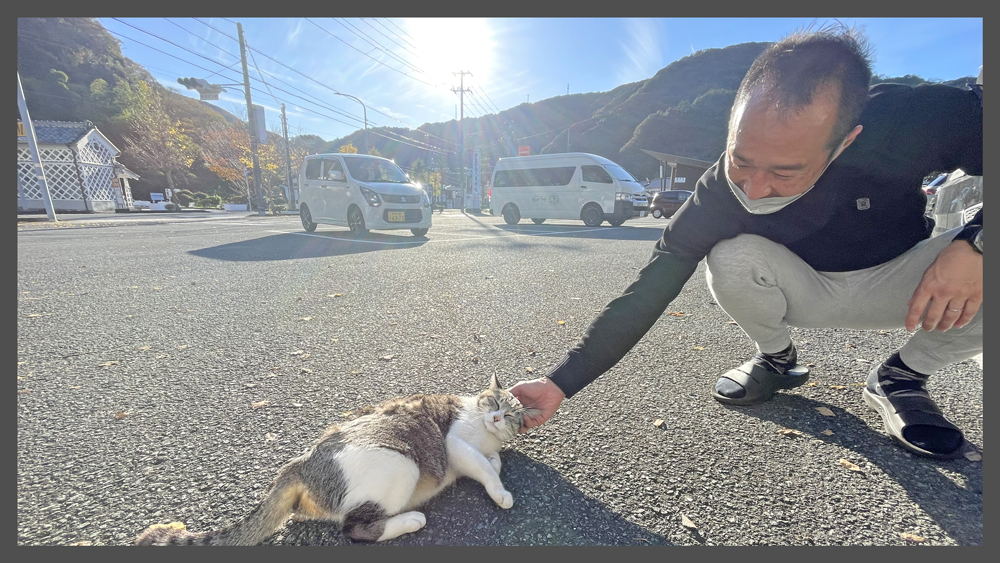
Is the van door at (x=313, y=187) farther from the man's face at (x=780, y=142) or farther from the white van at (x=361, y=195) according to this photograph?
the man's face at (x=780, y=142)

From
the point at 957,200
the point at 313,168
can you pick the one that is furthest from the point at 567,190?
the point at 957,200

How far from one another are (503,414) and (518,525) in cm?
44

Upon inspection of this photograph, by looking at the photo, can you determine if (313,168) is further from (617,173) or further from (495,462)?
(495,462)

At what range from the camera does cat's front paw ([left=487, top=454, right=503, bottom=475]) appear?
1.48 m

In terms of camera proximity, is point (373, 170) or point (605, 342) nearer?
point (605, 342)

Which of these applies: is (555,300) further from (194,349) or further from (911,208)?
(194,349)

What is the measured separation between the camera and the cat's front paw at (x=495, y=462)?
1.48 m

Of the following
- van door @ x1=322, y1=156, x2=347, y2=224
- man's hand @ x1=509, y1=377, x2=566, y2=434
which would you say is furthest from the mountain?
man's hand @ x1=509, y1=377, x2=566, y2=434

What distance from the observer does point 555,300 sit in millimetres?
3785

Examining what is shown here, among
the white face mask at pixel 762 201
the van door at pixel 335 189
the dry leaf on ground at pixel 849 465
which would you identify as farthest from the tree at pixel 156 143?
the dry leaf on ground at pixel 849 465

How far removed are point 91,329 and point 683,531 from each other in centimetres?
405

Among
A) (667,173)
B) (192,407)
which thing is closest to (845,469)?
(192,407)

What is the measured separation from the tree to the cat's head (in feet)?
138

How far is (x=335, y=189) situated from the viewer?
9000 millimetres
